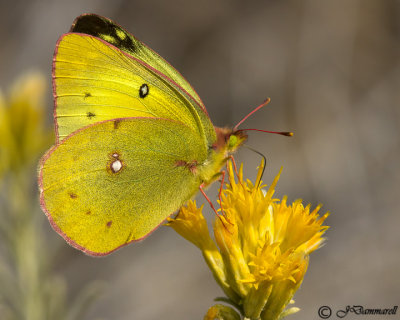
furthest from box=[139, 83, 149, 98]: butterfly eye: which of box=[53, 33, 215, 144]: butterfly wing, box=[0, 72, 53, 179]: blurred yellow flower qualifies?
box=[0, 72, 53, 179]: blurred yellow flower

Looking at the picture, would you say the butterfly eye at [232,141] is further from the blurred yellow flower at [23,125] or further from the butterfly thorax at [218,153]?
the blurred yellow flower at [23,125]

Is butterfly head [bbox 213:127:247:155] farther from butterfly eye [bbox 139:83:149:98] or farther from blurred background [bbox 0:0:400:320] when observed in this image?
blurred background [bbox 0:0:400:320]

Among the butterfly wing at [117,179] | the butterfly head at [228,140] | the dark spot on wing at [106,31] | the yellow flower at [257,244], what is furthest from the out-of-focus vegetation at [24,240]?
the dark spot on wing at [106,31]

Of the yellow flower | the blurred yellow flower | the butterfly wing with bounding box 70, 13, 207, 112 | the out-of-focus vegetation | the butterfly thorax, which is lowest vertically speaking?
the out-of-focus vegetation

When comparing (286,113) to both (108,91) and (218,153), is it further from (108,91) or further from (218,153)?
(108,91)

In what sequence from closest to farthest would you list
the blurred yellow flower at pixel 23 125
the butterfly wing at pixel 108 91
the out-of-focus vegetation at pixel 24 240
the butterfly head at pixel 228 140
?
1. the butterfly wing at pixel 108 91
2. the butterfly head at pixel 228 140
3. the out-of-focus vegetation at pixel 24 240
4. the blurred yellow flower at pixel 23 125
